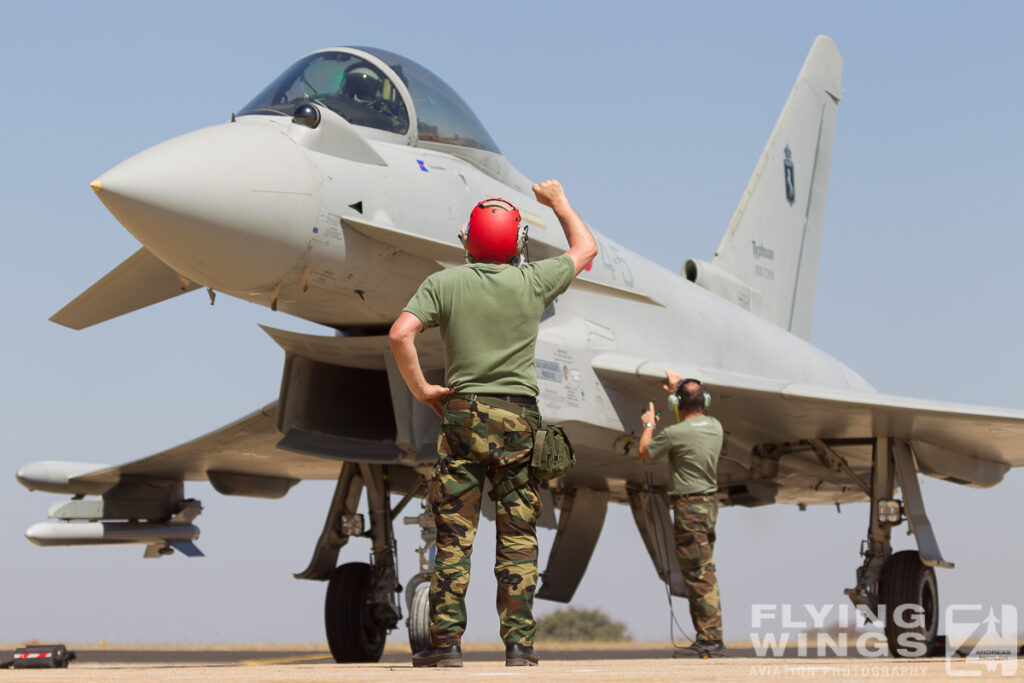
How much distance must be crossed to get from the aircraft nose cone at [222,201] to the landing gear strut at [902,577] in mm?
5456

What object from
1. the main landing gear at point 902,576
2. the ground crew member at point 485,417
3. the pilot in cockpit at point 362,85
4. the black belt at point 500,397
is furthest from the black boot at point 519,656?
the main landing gear at point 902,576

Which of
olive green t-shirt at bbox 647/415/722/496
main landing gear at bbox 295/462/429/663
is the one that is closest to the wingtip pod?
main landing gear at bbox 295/462/429/663

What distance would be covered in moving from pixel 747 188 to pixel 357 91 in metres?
8.10

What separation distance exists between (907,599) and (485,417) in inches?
243

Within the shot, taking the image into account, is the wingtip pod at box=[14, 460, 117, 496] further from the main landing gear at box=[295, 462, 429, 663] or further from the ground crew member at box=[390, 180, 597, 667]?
the ground crew member at box=[390, 180, 597, 667]

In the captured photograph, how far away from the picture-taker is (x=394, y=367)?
7859 millimetres

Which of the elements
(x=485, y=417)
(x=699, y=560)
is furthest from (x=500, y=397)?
(x=699, y=560)

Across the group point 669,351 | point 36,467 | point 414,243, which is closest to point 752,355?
point 669,351

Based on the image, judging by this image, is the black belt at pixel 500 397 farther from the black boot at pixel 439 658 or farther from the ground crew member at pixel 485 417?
the black boot at pixel 439 658

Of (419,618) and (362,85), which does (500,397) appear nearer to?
(419,618)

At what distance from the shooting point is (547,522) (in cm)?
870

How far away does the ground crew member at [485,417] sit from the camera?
170 inches

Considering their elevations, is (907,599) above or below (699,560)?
below

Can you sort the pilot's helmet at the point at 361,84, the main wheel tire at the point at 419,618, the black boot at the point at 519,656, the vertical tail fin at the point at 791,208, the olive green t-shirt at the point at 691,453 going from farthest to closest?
the vertical tail fin at the point at 791,208
the pilot's helmet at the point at 361,84
the main wheel tire at the point at 419,618
the olive green t-shirt at the point at 691,453
the black boot at the point at 519,656
